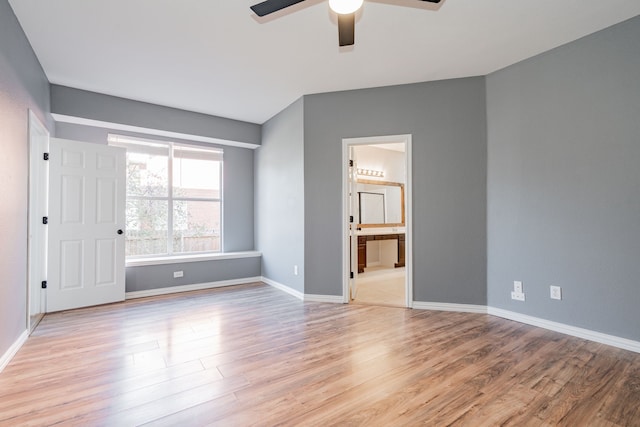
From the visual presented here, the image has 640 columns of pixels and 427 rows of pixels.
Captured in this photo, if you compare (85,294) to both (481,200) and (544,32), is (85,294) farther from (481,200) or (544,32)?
(544,32)

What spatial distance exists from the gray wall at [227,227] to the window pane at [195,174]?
174mm

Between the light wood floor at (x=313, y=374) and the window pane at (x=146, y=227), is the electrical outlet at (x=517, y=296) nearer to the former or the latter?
the light wood floor at (x=313, y=374)

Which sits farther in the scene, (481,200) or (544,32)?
(481,200)

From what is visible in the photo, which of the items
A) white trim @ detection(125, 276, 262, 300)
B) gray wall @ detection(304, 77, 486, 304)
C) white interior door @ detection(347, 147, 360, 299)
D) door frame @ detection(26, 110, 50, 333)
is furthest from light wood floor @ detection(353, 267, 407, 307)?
door frame @ detection(26, 110, 50, 333)

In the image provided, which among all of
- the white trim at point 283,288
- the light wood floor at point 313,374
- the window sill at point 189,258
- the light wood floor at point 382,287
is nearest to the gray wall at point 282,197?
the white trim at point 283,288

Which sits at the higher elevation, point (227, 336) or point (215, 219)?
point (215, 219)

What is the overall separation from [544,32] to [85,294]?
5.68 metres

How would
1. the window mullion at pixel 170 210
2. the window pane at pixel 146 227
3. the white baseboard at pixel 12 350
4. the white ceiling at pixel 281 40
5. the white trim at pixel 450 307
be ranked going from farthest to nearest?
1. the window mullion at pixel 170 210
2. the window pane at pixel 146 227
3. the white trim at pixel 450 307
4. the white ceiling at pixel 281 40
5. the white baseboard at pixel 12 350

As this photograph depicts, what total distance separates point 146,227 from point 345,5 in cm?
419

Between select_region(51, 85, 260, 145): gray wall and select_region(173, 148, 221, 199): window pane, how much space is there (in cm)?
48

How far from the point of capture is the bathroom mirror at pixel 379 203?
6.44 metres

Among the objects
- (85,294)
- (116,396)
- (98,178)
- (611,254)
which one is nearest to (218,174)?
(98,178)

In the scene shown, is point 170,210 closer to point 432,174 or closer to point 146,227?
point 146,227

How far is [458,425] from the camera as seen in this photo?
159 cm
